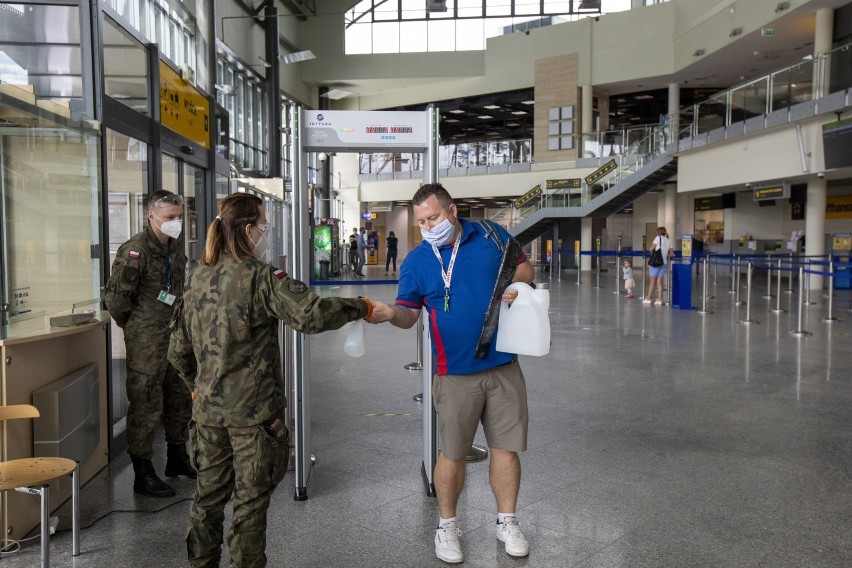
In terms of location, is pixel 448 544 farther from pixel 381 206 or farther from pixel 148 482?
pixel 381 206

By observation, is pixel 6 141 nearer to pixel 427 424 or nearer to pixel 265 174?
pixel 427 424

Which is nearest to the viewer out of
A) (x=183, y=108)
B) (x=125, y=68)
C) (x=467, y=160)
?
(x=125, y=68)

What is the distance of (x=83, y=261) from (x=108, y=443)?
51.2 inches

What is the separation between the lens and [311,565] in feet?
11.0

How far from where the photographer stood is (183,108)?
745cm

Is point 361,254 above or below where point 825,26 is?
below

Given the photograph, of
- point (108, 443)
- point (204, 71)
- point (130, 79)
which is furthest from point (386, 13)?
point (108, 443)

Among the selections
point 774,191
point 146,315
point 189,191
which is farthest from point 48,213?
point 774,191

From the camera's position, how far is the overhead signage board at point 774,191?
1922 cm

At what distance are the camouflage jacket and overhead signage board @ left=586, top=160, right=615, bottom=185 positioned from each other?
2489 cm

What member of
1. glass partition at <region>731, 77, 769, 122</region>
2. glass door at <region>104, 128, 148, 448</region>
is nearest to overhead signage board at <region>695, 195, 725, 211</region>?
glass partition at <region>731, 77, 769, 122</region>

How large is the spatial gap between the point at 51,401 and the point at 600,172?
25047 millimetres

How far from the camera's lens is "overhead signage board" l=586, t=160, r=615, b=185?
86.6ft

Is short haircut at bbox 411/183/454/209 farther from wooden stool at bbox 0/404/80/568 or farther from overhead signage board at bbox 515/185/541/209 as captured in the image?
overhead signage board at bbox 515/185/541/209
